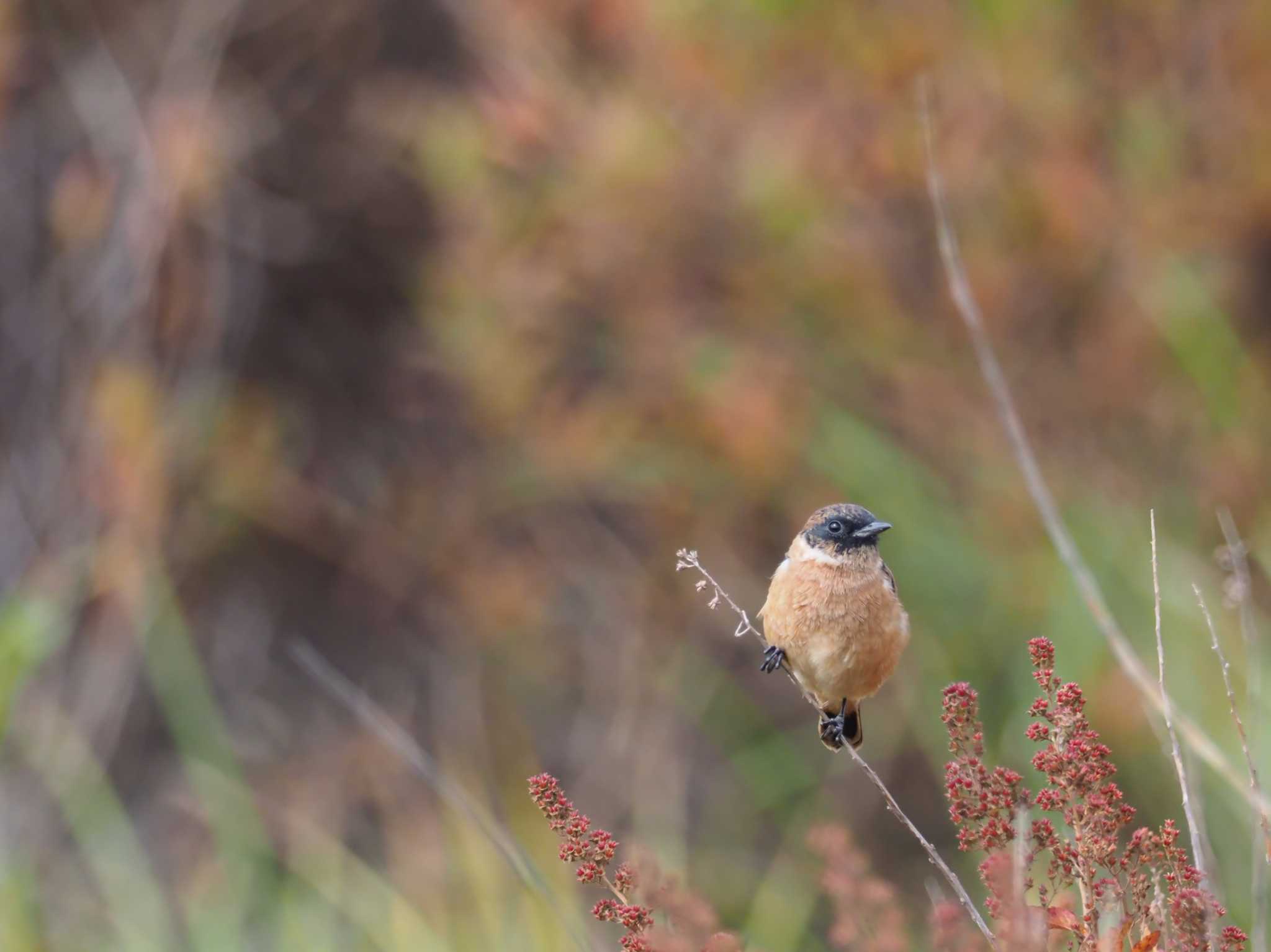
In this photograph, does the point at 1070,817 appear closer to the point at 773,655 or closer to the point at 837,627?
the point at 837,627

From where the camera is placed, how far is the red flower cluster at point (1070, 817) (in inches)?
Result: 69.0

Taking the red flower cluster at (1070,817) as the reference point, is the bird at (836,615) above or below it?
above

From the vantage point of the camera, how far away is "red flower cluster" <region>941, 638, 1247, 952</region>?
1.75 metres

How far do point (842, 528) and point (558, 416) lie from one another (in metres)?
3.63

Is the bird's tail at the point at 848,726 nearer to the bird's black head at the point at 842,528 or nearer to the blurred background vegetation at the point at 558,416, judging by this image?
the bird's black head at the point at 842,528

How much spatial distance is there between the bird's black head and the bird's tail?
1.19 feet

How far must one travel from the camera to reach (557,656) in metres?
7.73

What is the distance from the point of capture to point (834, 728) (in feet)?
10.4

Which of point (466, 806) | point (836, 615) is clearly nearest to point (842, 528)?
point (836, 615)

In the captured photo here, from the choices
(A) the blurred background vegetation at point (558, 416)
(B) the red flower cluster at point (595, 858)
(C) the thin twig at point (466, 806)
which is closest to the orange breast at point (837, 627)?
(C) the thin twig at point (466, 806)

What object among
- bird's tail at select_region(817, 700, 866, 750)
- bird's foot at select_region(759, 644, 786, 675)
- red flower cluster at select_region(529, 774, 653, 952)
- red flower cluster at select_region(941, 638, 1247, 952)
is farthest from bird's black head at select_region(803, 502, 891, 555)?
red flower cluster at select_region(529, 774, 653, 952)

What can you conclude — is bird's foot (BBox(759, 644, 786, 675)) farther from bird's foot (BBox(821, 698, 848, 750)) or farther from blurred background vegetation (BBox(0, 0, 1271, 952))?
blurred background vegetation (BBox(0, 0, 1271, 952))

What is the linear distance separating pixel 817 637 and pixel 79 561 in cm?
482

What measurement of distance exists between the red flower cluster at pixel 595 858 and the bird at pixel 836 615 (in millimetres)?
1031
